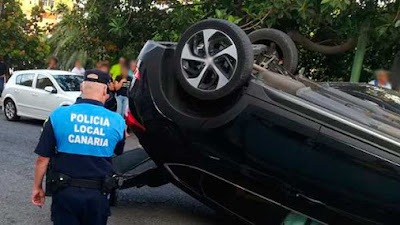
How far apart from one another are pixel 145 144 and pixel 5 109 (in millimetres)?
9036

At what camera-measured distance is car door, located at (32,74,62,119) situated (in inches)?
425

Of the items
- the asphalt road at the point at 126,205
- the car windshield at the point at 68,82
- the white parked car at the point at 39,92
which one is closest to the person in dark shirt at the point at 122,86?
the white parked car at the point at 39,92

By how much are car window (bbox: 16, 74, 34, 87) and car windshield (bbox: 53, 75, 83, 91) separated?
34.0 inches

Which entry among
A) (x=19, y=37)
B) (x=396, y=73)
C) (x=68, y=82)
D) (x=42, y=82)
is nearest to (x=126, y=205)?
(x=396, y=73)

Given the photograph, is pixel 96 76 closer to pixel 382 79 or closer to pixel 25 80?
pixel 382 79

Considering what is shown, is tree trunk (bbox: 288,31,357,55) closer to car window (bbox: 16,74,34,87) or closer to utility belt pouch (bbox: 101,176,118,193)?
car window (bbox: 16,74,34,87)

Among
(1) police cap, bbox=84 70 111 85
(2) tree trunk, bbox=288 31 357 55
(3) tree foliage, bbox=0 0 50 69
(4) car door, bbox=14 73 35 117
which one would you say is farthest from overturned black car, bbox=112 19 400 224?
(3) tree foliage, bbox=0 0 50 69

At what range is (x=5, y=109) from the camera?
12.2 m

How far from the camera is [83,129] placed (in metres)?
2.89

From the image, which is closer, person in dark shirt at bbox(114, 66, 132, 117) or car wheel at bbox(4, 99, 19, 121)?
person in dark shirt at bbox(114, 66, 132, 117)

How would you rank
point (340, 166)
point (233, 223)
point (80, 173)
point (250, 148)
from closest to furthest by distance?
point (80, 173)
point (340, 166)
point (250, 148)
point (233, 223)

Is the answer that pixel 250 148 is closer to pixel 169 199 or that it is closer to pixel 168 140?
pixel 168 140

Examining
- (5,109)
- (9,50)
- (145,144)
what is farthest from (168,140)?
(9,50)

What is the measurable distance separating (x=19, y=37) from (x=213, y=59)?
51.3ft
